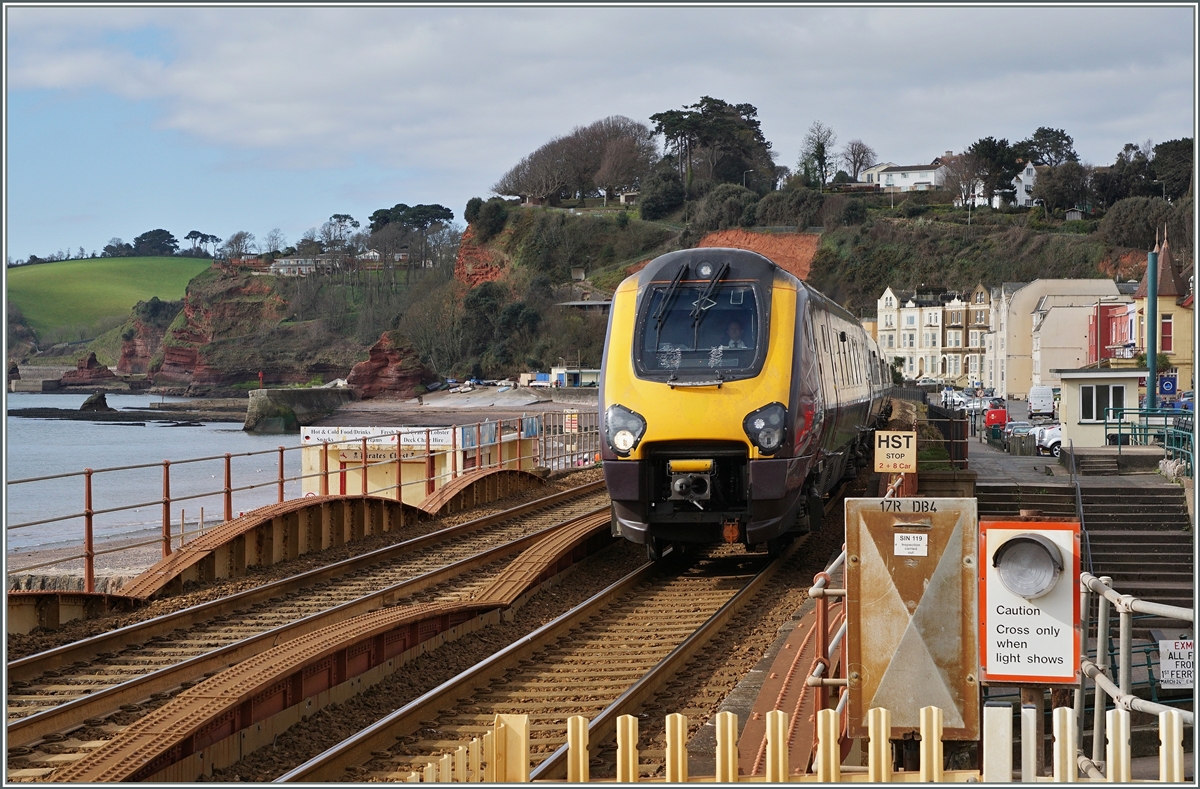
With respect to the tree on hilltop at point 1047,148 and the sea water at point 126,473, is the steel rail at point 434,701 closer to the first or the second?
the sea water at point 126,473

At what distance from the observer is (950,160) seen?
161500mm

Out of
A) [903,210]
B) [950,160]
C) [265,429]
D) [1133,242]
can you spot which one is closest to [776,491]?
[265,429]

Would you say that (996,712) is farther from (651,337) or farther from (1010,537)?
(651,337)

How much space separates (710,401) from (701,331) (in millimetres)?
910

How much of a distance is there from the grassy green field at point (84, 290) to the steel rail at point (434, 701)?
553ft

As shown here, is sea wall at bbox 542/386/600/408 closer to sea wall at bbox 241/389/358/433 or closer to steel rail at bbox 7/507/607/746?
sea wall at bbox 241/389/358/433

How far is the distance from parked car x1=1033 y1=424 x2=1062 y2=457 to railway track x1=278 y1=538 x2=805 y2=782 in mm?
28386

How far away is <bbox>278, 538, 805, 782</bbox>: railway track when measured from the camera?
705cm

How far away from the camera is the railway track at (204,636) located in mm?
8094

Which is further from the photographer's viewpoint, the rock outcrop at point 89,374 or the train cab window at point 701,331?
the rock outcrop at point 89,374

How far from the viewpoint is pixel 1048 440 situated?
130ft

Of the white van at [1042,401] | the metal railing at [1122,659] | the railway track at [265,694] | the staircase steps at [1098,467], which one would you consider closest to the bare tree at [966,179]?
the white van at [1042,401]

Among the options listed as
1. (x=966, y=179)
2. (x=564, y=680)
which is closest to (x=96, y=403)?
(x=966, y=179)

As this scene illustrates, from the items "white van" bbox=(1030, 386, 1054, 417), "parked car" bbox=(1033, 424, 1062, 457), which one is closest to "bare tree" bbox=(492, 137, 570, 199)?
"white van" bbox=(1030, 386, 1054, 417)
